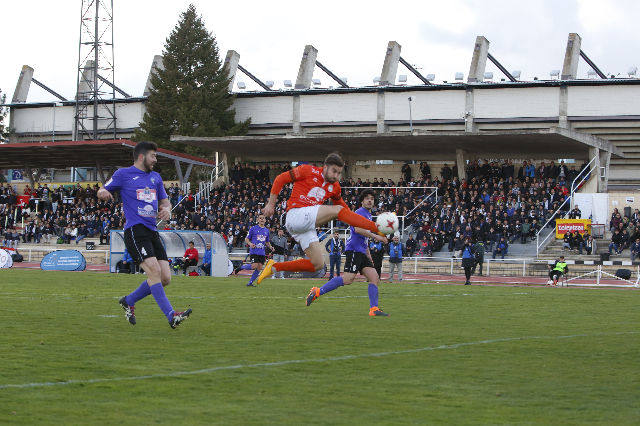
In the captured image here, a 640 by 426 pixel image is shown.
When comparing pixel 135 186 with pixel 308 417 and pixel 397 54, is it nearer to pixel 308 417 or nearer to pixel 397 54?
pixel 308 417

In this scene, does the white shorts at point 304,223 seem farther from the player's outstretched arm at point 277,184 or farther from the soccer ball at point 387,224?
the soccer ball at point 387,224

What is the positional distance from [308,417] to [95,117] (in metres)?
64.6

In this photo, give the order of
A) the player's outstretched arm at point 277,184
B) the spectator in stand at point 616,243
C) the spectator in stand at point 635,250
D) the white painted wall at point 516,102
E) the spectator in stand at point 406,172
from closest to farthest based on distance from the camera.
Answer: the player's outstretched arm at point 277,184
the spectator in stand at point 635,250
the spectator in stand at point 616,243
the spectator in stand at point 406,172
the white painted wall at point 516,102

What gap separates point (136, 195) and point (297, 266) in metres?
2.99

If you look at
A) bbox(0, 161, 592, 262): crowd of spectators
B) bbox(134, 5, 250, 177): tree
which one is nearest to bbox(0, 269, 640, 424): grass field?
bbox(0, 161, 592, 262): crowd of spectators

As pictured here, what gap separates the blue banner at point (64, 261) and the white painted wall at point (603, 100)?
35.3m

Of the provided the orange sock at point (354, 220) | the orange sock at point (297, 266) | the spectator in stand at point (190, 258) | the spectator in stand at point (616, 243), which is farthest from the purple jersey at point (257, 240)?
the spectator in stand at point (616, 243)

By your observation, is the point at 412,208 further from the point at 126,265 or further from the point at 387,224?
the point at 387,224

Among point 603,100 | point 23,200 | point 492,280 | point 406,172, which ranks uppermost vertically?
Result: point 603,100

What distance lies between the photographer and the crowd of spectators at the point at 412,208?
40875 mm

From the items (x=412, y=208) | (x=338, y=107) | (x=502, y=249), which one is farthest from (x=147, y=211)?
(x=338, y=107)

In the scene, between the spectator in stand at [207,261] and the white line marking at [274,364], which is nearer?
the white line marking at [274,364]

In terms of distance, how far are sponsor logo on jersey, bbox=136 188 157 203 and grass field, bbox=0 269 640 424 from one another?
5.11 ft

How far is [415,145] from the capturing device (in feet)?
165
